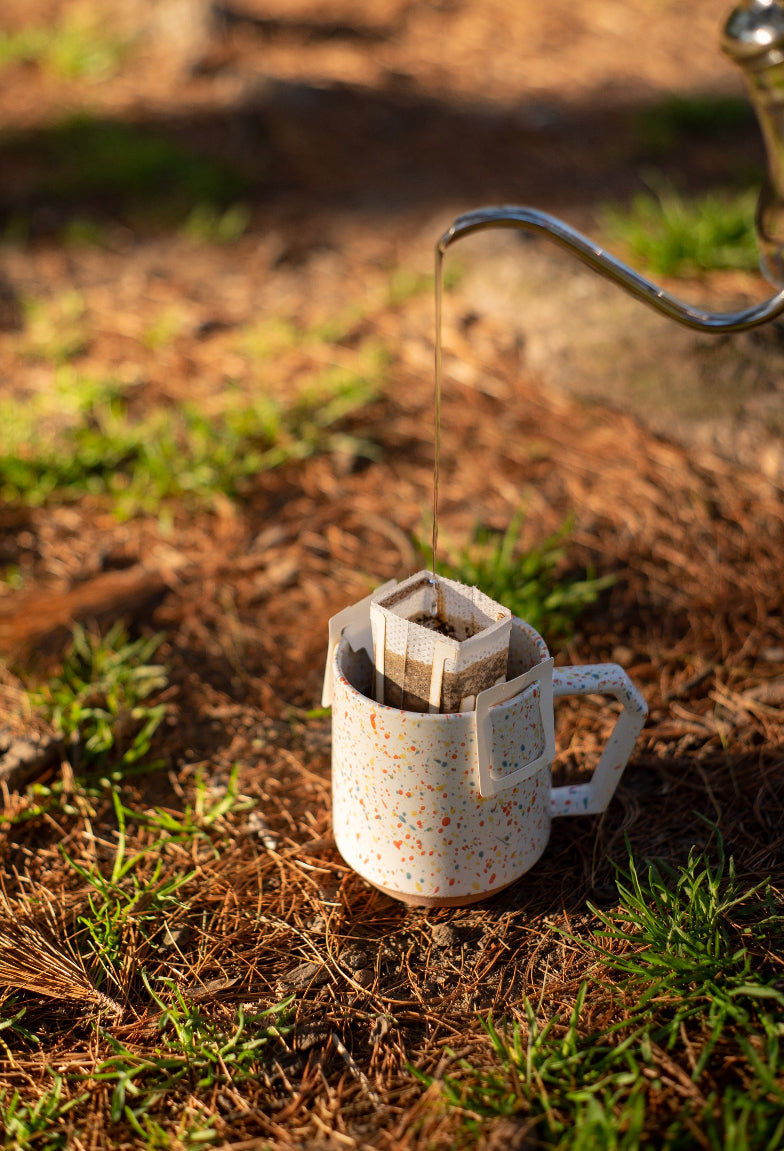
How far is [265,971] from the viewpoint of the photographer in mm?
1605

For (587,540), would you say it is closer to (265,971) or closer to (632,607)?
(632,607)

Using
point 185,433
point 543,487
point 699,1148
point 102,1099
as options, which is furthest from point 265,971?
point 185,433

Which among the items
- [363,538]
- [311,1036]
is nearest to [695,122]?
[363,538]

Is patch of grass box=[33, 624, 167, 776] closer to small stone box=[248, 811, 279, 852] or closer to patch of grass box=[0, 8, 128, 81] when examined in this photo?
small stone box=[248, 811, 279, 852]

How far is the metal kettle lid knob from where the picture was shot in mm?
1494

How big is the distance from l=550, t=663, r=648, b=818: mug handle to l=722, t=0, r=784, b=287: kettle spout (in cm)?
76

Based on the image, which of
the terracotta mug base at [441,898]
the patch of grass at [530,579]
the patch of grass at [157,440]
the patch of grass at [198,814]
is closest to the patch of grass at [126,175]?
the patch of grass at [157,440]

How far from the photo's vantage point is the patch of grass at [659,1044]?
1240 millimetres

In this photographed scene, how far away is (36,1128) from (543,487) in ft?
6.68

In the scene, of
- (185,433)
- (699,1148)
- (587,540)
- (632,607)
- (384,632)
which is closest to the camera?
(699,1148)

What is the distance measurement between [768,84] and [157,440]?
6.68 feet

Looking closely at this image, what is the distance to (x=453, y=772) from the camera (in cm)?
145

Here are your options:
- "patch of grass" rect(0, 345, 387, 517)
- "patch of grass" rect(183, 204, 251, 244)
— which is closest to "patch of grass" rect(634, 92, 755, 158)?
"patch of grass" rect(183, 204, 251, 244)

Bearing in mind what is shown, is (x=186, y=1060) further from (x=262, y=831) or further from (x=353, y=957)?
(x=262, y=831)
